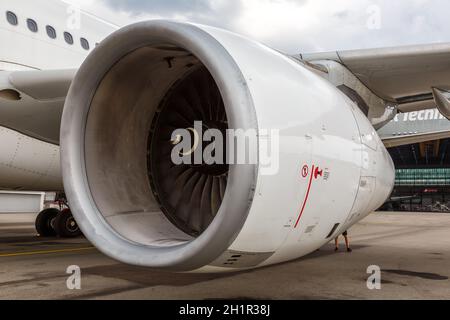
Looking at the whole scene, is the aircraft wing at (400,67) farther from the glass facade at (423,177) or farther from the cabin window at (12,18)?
the glass facade at (423,177)

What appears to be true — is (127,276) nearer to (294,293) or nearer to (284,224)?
(294,293)

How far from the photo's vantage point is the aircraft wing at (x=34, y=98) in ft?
14.6

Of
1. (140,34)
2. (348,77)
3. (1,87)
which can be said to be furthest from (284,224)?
(1,87)

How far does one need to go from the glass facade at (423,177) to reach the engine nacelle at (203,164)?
2233 inches

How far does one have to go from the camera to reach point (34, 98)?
15.3 feet

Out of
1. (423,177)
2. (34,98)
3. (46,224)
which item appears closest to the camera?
(34,98)

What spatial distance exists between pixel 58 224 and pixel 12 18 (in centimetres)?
450

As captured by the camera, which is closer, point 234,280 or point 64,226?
point 234,280

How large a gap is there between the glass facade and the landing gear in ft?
172

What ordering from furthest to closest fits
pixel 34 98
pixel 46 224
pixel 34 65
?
pixel 46 224 < pixel 34 65 < pixel 34 98

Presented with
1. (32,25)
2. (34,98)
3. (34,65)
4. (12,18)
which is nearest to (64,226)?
(34,65)

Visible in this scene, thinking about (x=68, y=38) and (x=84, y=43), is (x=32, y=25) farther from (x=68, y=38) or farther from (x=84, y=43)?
(x=84, y=43)

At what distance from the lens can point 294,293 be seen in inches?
146

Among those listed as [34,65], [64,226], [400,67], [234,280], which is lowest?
[234,280]
